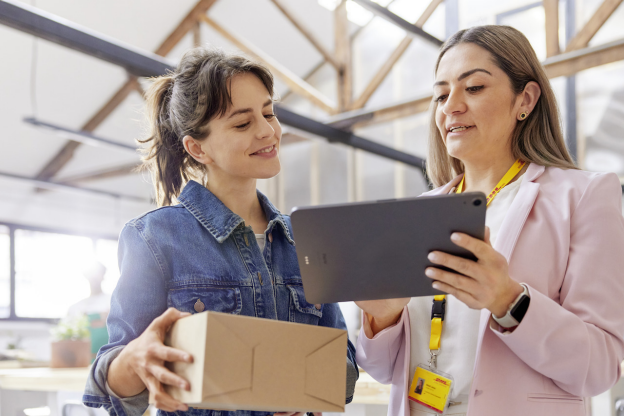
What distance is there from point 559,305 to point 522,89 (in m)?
0.56

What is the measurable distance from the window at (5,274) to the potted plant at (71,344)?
519cm

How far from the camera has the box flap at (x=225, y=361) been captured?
3.05 feet

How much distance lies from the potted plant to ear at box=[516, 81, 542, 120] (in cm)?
270

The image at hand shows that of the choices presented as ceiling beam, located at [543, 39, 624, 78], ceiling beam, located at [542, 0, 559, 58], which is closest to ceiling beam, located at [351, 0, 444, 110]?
ceiling beam, located at [542, 0, 559, 58]

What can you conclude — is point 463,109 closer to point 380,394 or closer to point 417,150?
point 380,394

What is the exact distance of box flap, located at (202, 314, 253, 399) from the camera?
0.93 metres

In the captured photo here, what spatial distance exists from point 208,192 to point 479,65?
704 millimetres

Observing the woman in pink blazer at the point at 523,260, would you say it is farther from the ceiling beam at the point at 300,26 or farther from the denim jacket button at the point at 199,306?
the ceiling beam at the point at 300,26

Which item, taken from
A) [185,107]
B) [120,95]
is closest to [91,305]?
[120,95]

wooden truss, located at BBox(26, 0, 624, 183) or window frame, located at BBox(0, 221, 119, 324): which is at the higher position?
wooden truss, located at BBox(26, 0, 624, 183)

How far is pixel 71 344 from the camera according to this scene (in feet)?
10.5

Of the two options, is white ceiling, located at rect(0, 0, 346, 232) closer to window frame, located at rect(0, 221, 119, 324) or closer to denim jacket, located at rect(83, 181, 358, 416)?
window frame, located at rect(0, 221, 119, 324)

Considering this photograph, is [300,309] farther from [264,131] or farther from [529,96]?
[529,96]

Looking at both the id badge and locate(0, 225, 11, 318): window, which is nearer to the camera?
the id badge
